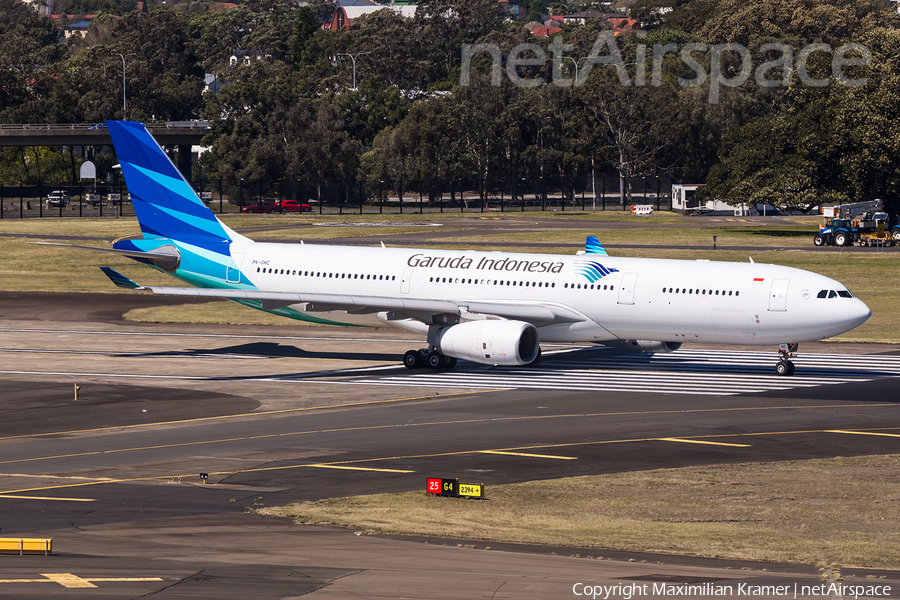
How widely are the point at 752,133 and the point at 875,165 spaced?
57.2 ft

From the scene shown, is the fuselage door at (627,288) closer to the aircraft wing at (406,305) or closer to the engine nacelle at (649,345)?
the aircraft wing at (406,305)

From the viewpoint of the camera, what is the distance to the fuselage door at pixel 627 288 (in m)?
45.2

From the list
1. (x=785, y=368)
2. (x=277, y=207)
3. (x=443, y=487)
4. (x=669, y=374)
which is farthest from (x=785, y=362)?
(x=277, y=207)

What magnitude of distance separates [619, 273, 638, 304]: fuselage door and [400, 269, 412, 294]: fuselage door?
926cm

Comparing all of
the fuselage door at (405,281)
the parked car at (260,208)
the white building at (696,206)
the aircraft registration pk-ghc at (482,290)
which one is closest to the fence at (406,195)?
the white building at (696,206)

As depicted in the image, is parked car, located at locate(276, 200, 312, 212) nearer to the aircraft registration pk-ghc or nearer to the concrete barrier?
the aircraft registration pk-ghc

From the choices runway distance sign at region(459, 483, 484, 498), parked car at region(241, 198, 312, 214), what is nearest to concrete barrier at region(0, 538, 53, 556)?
runway distance sign at region(459, 483, 484, 498)

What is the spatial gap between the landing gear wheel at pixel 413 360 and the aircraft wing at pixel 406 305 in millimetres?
1701

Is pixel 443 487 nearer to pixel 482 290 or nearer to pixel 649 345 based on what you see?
pixel 482 290

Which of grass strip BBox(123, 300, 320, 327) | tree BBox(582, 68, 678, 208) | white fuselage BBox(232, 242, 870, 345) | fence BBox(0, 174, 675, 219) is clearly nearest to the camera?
white fuselage BBox(232, 242, 870, 345)

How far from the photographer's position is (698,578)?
774 inches

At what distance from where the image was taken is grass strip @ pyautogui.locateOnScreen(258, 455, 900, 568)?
2289cm

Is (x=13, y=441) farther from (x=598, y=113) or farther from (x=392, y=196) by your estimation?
(x=598, y=113)

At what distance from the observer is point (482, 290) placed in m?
47.9
